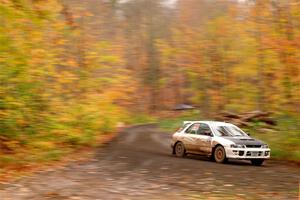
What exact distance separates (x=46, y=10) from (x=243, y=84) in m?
32.1

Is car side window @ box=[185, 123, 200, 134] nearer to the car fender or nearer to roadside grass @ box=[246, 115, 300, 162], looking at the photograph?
the car fender

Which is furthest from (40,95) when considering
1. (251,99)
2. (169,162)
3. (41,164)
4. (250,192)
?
(251,99)

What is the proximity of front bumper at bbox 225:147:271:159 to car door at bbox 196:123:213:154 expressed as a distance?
124cm

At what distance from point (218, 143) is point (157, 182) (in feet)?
19.4

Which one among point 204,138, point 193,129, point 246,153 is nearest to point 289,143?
point 246,153


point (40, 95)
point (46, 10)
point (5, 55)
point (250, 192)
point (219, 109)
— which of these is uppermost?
point (46, 10)

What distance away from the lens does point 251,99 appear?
1731 inches

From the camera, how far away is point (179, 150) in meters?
20.1

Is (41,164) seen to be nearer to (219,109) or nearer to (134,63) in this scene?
(219,109)

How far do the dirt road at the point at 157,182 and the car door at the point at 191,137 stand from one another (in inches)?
75.8

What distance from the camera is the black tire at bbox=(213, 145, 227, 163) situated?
17.3 metres

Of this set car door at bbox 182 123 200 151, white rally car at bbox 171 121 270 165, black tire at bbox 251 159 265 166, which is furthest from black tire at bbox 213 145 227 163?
car door at bbox 182 123 200 151

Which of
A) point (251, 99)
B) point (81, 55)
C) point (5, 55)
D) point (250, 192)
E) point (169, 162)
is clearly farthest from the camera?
point (251, 99)

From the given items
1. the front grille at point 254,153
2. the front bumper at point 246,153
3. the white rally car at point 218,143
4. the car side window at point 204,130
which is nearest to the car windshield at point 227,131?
the white rally car at point 218,143
